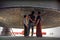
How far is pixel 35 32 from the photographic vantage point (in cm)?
518

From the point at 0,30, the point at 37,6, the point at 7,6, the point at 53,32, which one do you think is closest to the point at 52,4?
the point at 37,6

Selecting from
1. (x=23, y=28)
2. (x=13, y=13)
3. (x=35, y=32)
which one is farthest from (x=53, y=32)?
(x=13, y=13)

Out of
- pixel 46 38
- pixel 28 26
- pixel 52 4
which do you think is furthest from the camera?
pixel 52 4

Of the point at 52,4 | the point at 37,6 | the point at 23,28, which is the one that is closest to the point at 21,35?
the point at 23,28

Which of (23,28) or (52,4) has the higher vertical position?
(52,4)

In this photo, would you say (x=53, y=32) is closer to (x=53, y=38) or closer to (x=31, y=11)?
(x=53, y=38)

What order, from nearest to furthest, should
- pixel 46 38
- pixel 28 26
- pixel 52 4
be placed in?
pixel 46 38, pixel 28 26, pixel 52 4

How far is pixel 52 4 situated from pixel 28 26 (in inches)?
45.2

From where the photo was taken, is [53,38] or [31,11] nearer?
[53,38]

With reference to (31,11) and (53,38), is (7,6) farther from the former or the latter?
(53,38)

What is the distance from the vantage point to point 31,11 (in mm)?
5348

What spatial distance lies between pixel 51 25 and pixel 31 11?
2.46 ft

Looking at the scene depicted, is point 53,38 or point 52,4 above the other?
point 52,4

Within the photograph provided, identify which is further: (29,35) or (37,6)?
(37,6)
